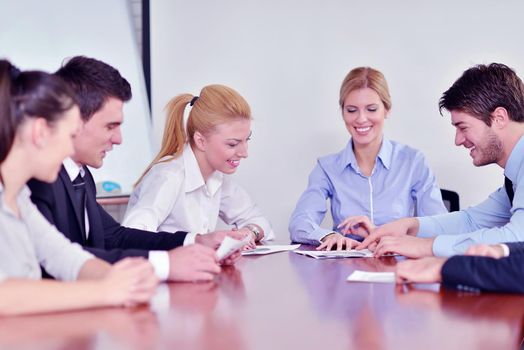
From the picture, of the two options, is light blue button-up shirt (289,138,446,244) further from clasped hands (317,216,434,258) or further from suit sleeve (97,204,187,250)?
suit sleeve (97,204,187,250)

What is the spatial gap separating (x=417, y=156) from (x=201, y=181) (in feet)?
3.69

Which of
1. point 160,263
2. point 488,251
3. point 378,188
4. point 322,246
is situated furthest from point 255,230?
point 488,251

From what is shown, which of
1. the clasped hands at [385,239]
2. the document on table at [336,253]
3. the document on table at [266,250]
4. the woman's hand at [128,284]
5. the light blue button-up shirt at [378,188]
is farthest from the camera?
the light blue button-up shirt at [378,188]

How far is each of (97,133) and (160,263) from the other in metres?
0.67

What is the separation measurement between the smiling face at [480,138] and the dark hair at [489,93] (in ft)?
0.09

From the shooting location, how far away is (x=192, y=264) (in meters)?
2.10

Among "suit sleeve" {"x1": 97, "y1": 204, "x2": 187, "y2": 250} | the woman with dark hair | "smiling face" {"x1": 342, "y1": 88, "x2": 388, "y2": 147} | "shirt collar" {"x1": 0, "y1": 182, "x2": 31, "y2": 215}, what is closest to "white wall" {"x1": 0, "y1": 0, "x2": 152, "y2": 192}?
"smiling face" {"x1": 342, "y1": 88, "x2": 388, "y2": 147}

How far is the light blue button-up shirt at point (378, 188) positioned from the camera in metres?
3.61

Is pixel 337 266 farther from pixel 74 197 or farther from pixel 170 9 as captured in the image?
pixel 170 9

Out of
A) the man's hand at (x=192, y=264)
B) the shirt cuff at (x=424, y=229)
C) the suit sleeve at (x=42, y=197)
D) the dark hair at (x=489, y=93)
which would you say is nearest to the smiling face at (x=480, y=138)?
the dark hair at (x=489, y=93)

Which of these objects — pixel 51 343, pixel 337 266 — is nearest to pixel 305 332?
pixel 51 343

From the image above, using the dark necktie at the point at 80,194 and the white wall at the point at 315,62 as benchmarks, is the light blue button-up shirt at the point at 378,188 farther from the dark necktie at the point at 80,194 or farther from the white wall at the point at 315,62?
the dark necktie at the point at 80,194

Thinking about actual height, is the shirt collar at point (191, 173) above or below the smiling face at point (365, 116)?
below

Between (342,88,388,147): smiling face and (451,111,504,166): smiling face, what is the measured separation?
0.71 metres
